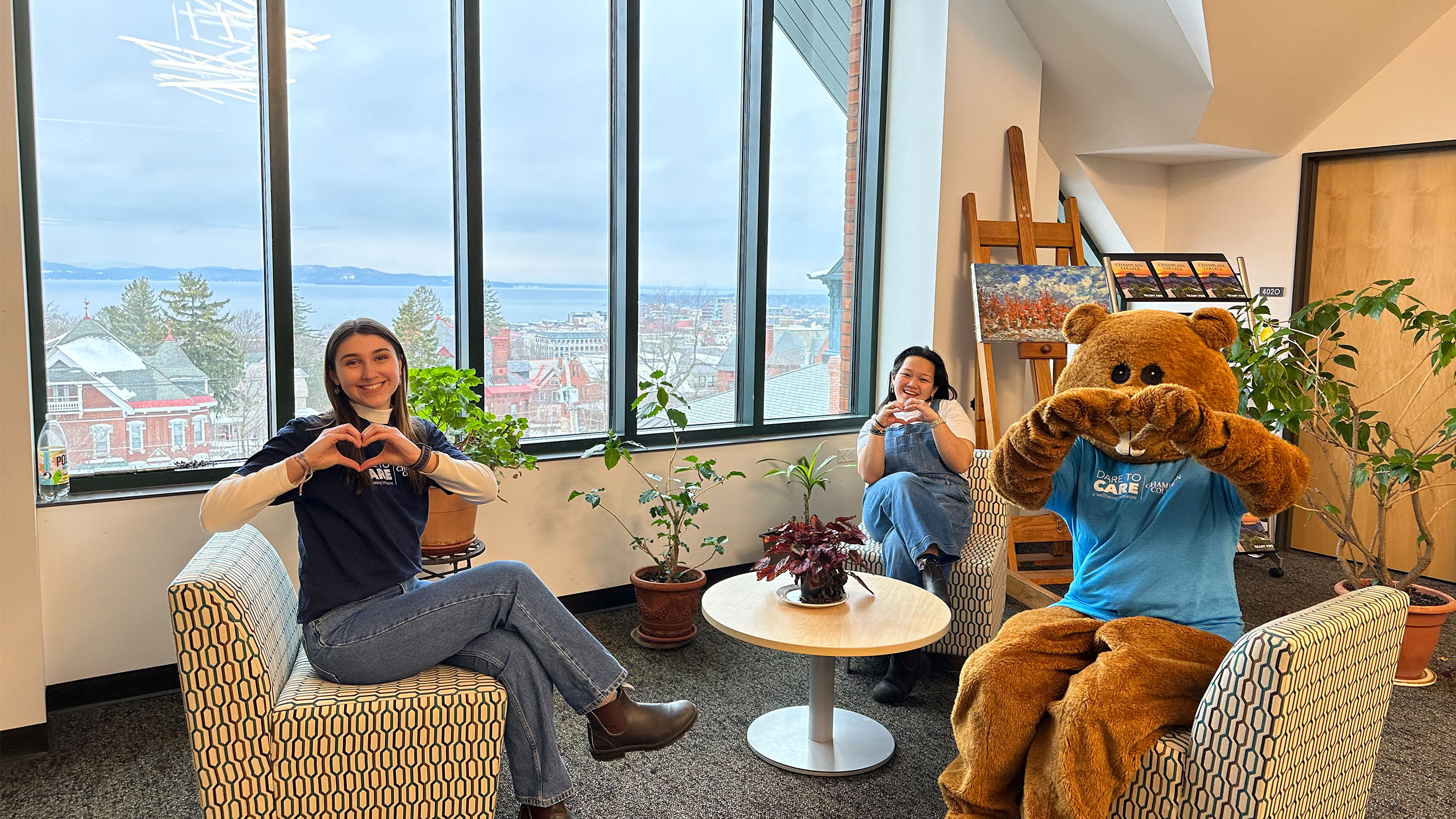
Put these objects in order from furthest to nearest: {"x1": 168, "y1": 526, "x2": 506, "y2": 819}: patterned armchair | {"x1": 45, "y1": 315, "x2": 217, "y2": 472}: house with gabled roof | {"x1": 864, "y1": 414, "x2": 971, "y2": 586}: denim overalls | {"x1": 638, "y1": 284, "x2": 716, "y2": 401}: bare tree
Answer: {"x1": 638, "y1": 284, "x2": 716, "y2": 401}: bare tree < {"x1": 864, "y1": 414, "x2": 971, "y2": 586}: denim overalls < {"x1": 45, "y1": 315, "x2": 217, "y2": 472}: house with gabled roof < {"x1": 168, "y1": 526, "x2": 506, "y2": 819}: patterned armchair

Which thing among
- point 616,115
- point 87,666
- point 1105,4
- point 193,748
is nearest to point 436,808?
point 193,748

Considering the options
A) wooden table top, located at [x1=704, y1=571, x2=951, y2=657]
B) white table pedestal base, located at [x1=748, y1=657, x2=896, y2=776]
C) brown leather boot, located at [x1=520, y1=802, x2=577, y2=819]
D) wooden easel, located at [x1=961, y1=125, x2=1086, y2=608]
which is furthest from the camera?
wooden easel, located at [x1=961, y1=125, x2=1086, y2=608]

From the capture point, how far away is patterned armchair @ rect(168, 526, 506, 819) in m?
1.67

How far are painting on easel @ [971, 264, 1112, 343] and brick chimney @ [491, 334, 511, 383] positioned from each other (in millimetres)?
1945

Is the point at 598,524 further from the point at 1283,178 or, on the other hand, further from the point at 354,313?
the point at 1283,178

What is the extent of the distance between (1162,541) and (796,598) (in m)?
0.91

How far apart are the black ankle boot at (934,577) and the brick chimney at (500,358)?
5.31ft

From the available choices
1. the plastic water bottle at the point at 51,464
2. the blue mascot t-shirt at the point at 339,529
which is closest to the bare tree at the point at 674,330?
the blue mascot t-shirt at the point at 339,529

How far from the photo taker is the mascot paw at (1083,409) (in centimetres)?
178

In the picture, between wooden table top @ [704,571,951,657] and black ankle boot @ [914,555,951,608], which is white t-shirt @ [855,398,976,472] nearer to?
black ankle boot @ [914,555,951,608]

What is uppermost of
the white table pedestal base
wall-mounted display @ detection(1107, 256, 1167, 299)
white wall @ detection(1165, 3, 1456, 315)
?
white wall @ detection(1165, 3, 1456, 315)

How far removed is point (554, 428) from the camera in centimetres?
354

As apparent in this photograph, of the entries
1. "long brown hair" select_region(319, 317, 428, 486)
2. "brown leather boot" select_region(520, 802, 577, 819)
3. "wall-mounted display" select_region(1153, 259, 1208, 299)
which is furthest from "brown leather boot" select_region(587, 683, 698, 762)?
"wall-mounted display" select_region(1153, 259, 1208, 299)

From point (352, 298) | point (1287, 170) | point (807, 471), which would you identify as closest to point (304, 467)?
point (352, 298)
